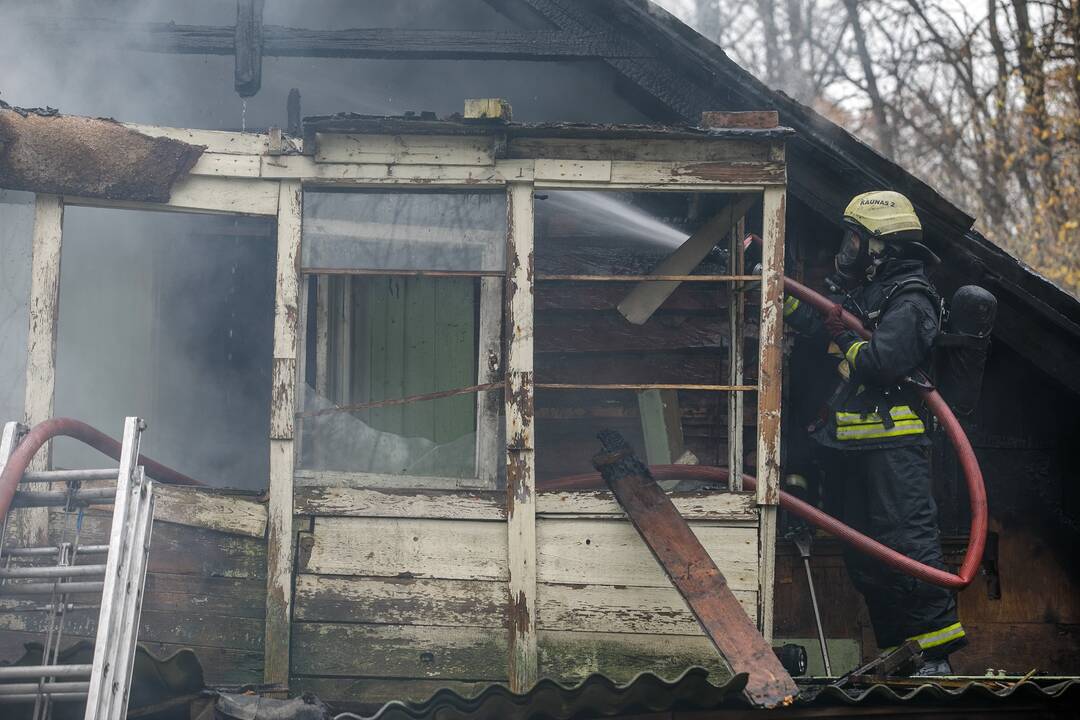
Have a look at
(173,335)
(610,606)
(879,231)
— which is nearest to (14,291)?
(173,335)

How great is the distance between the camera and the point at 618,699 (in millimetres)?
4777

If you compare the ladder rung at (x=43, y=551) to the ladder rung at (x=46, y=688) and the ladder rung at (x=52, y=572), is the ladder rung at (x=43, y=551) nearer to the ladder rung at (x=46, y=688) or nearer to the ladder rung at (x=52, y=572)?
the ladder rung at (x=52, y=572)

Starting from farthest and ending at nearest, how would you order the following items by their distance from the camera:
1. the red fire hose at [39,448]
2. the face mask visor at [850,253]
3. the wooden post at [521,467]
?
1. the face mask visor at [850,253]
2. the wooden post at [521,467]
3. the red fire hose at [39,448]

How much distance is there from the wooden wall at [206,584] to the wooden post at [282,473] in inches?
3.7

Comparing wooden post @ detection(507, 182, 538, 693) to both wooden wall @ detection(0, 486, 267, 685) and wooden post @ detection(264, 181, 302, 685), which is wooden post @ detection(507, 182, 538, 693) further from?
wooden wall @ detection(0, 486, 267, 685)

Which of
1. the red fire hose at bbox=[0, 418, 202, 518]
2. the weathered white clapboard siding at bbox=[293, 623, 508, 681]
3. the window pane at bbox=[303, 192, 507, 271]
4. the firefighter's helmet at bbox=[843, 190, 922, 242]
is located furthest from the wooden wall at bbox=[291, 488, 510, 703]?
the firefighter's helmet at bbox=[843, 190, 922, 242]

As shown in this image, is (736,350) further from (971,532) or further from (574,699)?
(574,699)

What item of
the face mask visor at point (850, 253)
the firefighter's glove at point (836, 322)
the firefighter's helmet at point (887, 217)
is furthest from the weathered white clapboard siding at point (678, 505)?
the firefighter's helmet at point (887, 217)

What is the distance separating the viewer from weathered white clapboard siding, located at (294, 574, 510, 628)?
5.55m

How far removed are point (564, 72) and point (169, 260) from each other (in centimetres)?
290

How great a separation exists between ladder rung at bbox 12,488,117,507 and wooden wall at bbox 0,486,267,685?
42.0 inches

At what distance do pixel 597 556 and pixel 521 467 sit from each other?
60 centimetres

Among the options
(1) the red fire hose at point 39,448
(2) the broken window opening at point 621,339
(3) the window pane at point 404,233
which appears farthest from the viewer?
(2) the broken window opening at point 621,339

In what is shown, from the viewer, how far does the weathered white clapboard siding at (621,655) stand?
5.55 meters
